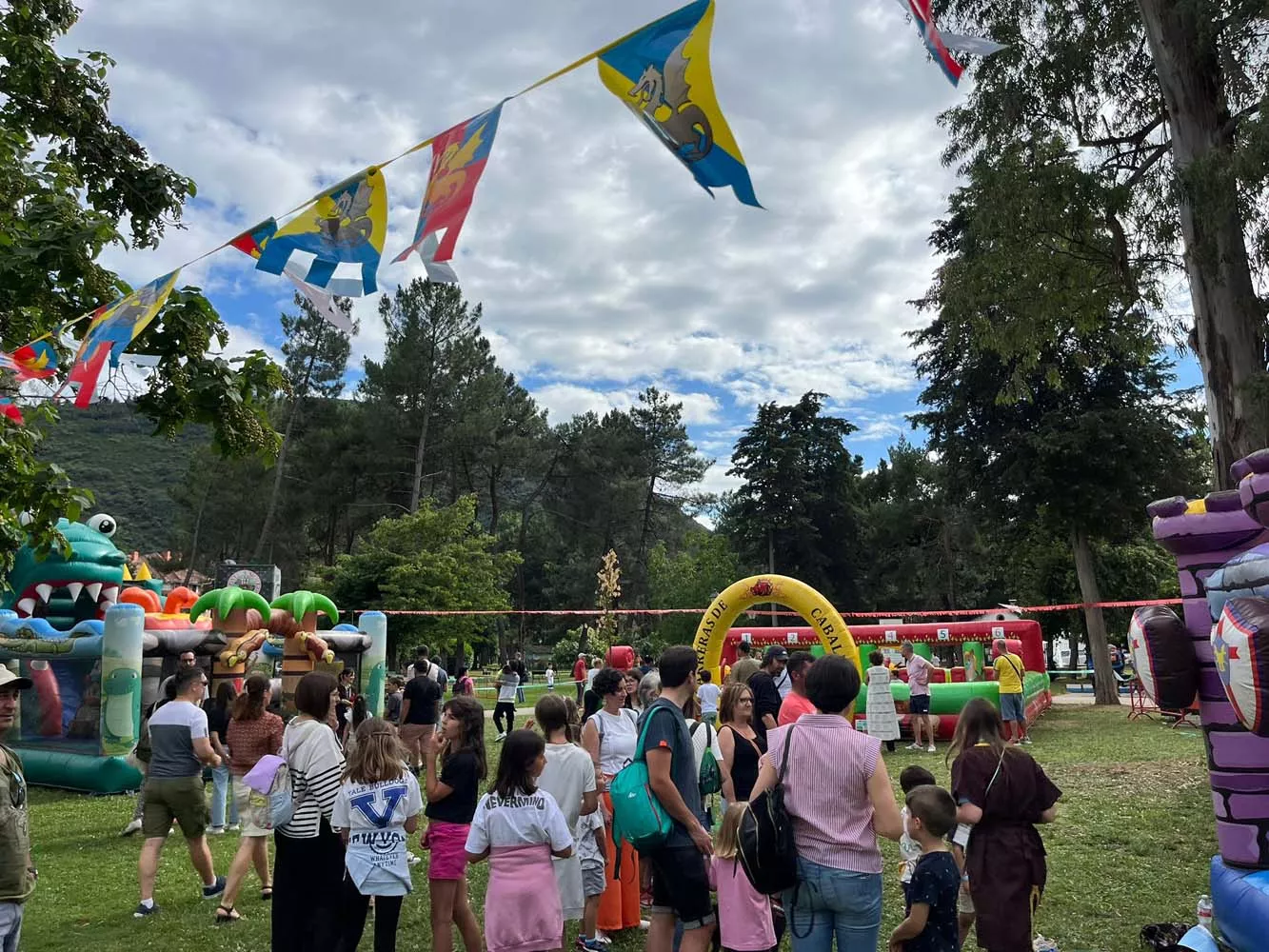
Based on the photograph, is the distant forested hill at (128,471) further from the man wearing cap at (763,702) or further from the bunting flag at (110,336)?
the man wearing cap at (763,702)

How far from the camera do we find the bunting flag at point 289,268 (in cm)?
540

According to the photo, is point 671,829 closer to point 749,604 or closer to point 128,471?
point 749,604

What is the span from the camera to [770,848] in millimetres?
3229

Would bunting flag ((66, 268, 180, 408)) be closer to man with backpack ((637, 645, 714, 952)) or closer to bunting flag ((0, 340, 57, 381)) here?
bunting flag ((0, 340, 57, 381))

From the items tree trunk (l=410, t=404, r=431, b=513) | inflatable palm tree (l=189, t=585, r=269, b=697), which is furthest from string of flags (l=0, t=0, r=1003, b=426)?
tree trunk (l=410, t=404, r=431, b=513)

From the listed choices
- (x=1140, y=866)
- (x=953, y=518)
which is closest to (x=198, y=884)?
(x=1140, y=866)

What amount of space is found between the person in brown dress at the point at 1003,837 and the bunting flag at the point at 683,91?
3.00 meters

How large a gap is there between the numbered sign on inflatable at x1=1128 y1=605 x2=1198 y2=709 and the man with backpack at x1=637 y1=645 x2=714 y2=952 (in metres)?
2.76

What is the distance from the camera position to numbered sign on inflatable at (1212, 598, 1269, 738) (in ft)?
12.2

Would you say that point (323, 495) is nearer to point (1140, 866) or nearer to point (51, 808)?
point (51, 808)

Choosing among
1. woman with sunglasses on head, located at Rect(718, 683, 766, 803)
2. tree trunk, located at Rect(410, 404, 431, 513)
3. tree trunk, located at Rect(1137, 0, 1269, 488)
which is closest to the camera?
woman with sunglasses on head, located at Rect(718, 683, 766, 803)

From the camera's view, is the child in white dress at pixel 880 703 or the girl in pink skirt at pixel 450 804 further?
the child in white dress at pixel 880 703

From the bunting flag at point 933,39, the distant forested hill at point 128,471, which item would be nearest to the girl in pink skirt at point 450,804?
the bunting flag at point 933,39

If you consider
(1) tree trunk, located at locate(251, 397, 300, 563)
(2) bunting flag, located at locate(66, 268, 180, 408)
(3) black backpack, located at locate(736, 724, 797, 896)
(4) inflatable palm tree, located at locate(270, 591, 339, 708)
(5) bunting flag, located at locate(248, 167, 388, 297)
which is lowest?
(3) black backpack, located at locate(736, 724, 797, 896)
